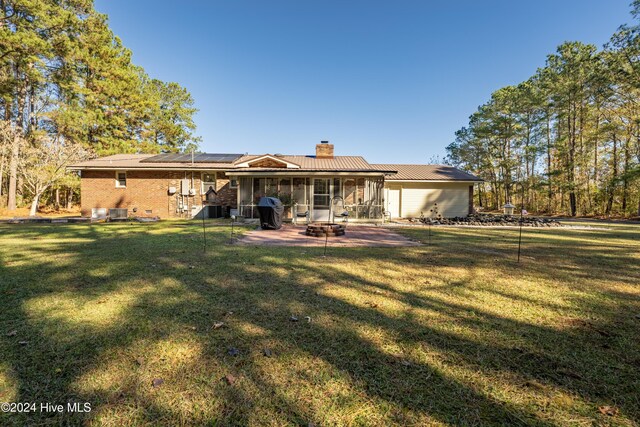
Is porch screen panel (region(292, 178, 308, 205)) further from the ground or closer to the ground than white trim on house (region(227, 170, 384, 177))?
closer to the ground

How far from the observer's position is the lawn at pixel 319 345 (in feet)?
5.57

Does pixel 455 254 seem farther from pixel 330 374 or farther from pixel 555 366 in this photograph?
pixel 330 374

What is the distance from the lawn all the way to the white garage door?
1474 cm

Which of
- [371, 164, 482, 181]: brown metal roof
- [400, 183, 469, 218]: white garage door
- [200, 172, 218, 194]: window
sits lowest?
[400, 183, 469, 218]: white garage door

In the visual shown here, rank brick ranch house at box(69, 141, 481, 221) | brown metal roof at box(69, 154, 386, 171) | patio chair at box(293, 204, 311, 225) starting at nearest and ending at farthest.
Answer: patio chair at box(293, 204, 311, 225), brick ranch house at box(69, 141, 481, 221), brown metal roof at box(69, 154, 386, 171)

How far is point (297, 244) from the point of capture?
7.93 meters

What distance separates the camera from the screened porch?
49.3 ft

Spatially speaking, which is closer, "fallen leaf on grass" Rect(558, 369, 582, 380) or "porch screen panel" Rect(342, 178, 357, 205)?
"fallen leaf on grass" Rect(558, 369, 582, 380)

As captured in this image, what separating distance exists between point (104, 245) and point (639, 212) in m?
32.2

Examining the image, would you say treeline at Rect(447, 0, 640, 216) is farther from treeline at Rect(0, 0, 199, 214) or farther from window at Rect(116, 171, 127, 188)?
treeline at Rect(0, 0, 199, 214)

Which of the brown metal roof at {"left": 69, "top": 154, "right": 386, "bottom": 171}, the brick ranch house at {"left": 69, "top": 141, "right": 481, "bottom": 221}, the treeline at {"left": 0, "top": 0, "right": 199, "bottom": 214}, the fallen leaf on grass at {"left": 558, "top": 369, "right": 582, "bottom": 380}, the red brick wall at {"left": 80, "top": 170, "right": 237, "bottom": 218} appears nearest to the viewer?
the fallen leaf on grass at {"left": 558, "top": 369, "right": 582, "bottom": 380}

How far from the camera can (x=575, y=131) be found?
80.1 feet

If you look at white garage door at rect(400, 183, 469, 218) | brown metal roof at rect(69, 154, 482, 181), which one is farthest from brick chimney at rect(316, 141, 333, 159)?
white garage door at rect(400, 183, 469, 218)

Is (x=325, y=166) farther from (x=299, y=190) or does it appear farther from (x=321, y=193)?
(x=299, y=190)
